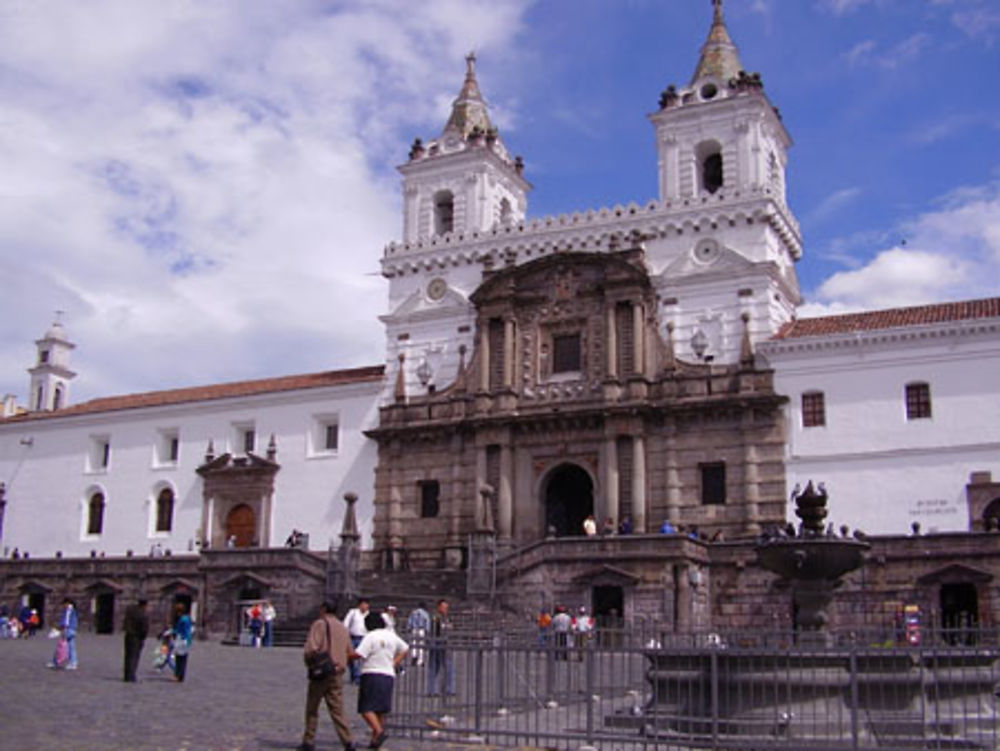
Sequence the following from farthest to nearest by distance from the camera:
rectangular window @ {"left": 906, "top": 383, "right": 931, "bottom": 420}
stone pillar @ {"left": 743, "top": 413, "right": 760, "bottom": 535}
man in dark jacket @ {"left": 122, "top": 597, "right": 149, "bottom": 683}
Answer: stone pillar @ {"left": 743, "top": 413, "right": 760, "bottom": 535} → rectangular window @ {"left": 906, "top": 383, "right": 931, "bottom": 420} → man in dark jacket @ {"left": 122, "top": 597, "right": 149, "bottom": 683}

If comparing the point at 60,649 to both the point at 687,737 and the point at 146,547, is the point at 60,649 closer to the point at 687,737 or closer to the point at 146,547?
the point at 687,737

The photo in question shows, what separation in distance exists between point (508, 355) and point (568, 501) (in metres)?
5.19

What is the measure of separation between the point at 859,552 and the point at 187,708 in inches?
384

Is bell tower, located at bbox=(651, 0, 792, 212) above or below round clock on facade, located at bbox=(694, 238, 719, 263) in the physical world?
above

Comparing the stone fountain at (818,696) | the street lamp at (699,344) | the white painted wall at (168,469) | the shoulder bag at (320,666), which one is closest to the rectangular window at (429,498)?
the white painted wall at (168,469)

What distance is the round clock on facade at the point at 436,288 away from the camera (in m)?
41.6

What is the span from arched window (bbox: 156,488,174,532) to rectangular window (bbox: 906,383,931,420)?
2717cm

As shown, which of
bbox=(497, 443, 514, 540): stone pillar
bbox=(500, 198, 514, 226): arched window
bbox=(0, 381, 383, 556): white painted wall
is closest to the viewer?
bbox=(497, 443, 514, 540): stone pillar

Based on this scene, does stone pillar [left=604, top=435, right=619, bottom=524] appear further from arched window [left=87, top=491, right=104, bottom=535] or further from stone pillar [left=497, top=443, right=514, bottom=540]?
arched window [left=87, top=491, right=104, bottom=535]

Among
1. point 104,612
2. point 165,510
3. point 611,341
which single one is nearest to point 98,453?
point 165,510

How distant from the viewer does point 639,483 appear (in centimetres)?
3578

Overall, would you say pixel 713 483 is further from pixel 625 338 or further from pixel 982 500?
pixel 982 500

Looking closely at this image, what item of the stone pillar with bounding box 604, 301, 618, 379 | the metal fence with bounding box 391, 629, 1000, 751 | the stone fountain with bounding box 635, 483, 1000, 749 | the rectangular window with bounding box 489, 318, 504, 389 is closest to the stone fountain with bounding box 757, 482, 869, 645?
the metal fence with bounding box 391, 629, 1000, 751

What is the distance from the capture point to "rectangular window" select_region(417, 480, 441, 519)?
39.6 m
